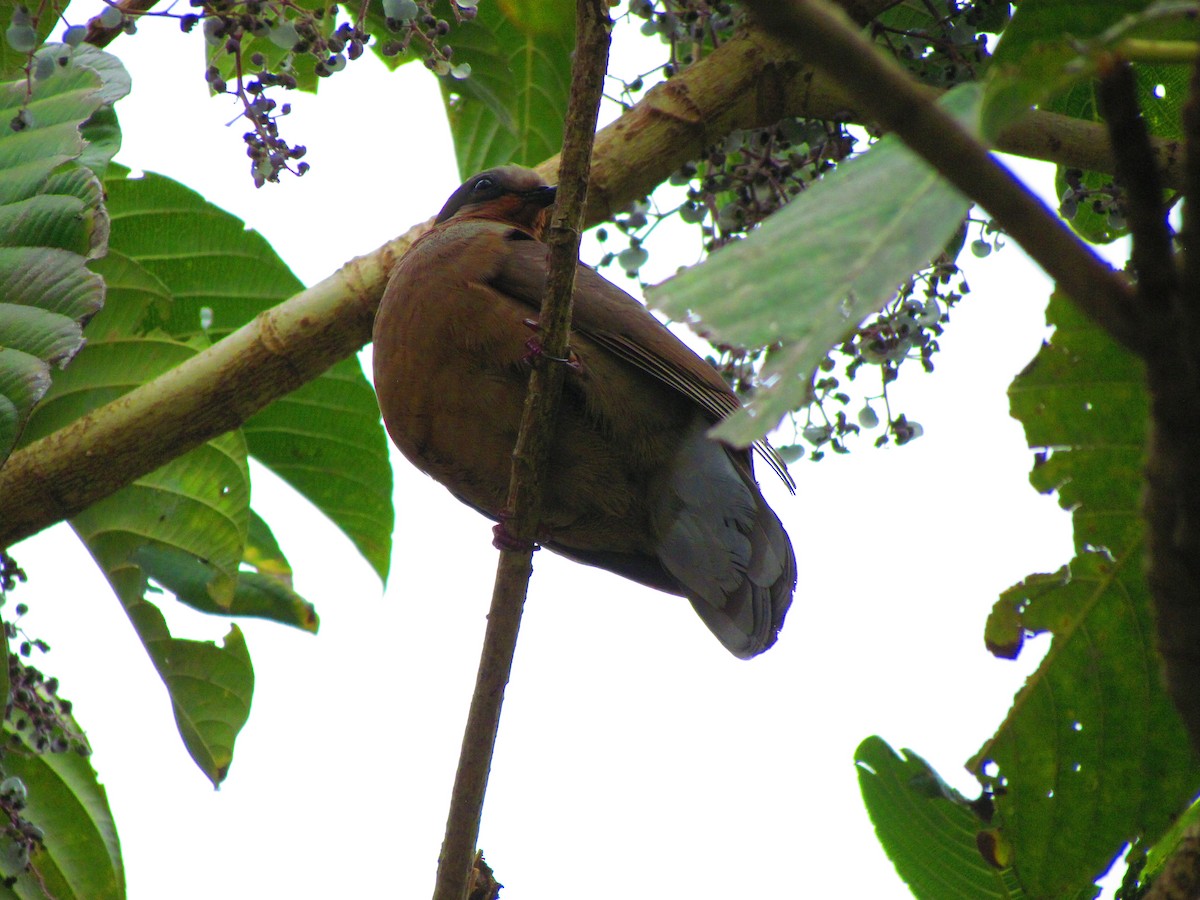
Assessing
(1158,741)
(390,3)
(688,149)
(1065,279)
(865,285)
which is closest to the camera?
(1065,279)

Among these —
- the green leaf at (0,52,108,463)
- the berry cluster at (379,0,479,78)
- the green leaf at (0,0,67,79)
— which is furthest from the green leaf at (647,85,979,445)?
the green leaf at (0,0,67,79)

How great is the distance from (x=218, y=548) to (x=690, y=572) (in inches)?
49.2

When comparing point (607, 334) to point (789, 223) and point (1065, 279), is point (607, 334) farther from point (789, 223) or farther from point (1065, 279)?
point (1065, 279)

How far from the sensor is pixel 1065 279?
75 cm

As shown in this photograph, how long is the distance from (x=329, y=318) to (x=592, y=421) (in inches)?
31.0

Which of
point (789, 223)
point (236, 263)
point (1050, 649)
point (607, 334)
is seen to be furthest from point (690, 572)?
point (789, 223)

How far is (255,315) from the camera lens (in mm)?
3344

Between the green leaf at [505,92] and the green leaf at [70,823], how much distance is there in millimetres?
1988

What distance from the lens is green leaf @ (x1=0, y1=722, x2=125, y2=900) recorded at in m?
3.13

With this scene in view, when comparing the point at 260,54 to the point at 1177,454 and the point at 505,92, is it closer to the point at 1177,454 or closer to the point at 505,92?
the point at 505,92

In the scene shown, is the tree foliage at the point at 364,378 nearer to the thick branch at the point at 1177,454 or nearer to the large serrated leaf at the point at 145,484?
the large serrated leaf at the point at 145,484

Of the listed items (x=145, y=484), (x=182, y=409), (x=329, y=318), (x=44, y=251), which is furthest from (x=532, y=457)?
(x=145, y=484)

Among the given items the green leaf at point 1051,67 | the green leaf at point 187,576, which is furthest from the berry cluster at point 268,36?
the green leaf at point 1051,67

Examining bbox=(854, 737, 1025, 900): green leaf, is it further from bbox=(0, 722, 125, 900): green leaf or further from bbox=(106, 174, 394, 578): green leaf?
bbox=(0, 722, 125, 900): green leaf
